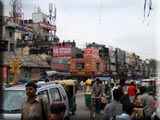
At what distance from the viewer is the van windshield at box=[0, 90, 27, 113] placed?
8.27 metres

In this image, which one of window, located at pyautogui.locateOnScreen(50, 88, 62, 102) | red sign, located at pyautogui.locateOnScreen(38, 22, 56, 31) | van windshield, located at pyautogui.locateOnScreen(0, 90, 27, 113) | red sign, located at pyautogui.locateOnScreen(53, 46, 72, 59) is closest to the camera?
van windshield, located at pyautogui.locateOnScreen(0, 90, 27, 113)

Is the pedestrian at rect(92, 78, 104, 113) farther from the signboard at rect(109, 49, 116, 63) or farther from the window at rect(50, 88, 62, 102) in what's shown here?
the signboard at rect(109, 49, 116, 63)

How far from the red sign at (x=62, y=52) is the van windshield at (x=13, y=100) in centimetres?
5478

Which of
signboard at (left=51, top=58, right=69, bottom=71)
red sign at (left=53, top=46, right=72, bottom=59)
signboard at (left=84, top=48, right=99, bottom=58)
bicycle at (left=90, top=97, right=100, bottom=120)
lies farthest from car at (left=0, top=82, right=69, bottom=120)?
signboard at (left=84, top=48, right=99, bottom=58)

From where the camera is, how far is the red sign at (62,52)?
210ft

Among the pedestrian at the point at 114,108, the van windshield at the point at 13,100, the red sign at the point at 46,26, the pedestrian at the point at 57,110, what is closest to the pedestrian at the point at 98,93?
the van windshield at the point at 13,100

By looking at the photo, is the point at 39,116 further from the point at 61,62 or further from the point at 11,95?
the point at 61,62

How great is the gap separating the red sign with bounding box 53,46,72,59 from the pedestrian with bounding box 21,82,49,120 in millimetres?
57930

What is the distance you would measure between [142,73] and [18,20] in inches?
2564

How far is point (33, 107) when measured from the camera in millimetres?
5574

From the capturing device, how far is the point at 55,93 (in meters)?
9.98

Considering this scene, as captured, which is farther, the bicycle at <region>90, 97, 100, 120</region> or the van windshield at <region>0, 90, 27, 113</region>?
the bicycle at <region>90, 97, 100, 120</region>

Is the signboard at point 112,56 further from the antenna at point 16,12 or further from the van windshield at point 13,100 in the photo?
the van windshield at point 13,100

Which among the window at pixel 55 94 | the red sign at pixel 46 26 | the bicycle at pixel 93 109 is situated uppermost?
the red sign at pixel 46 26
